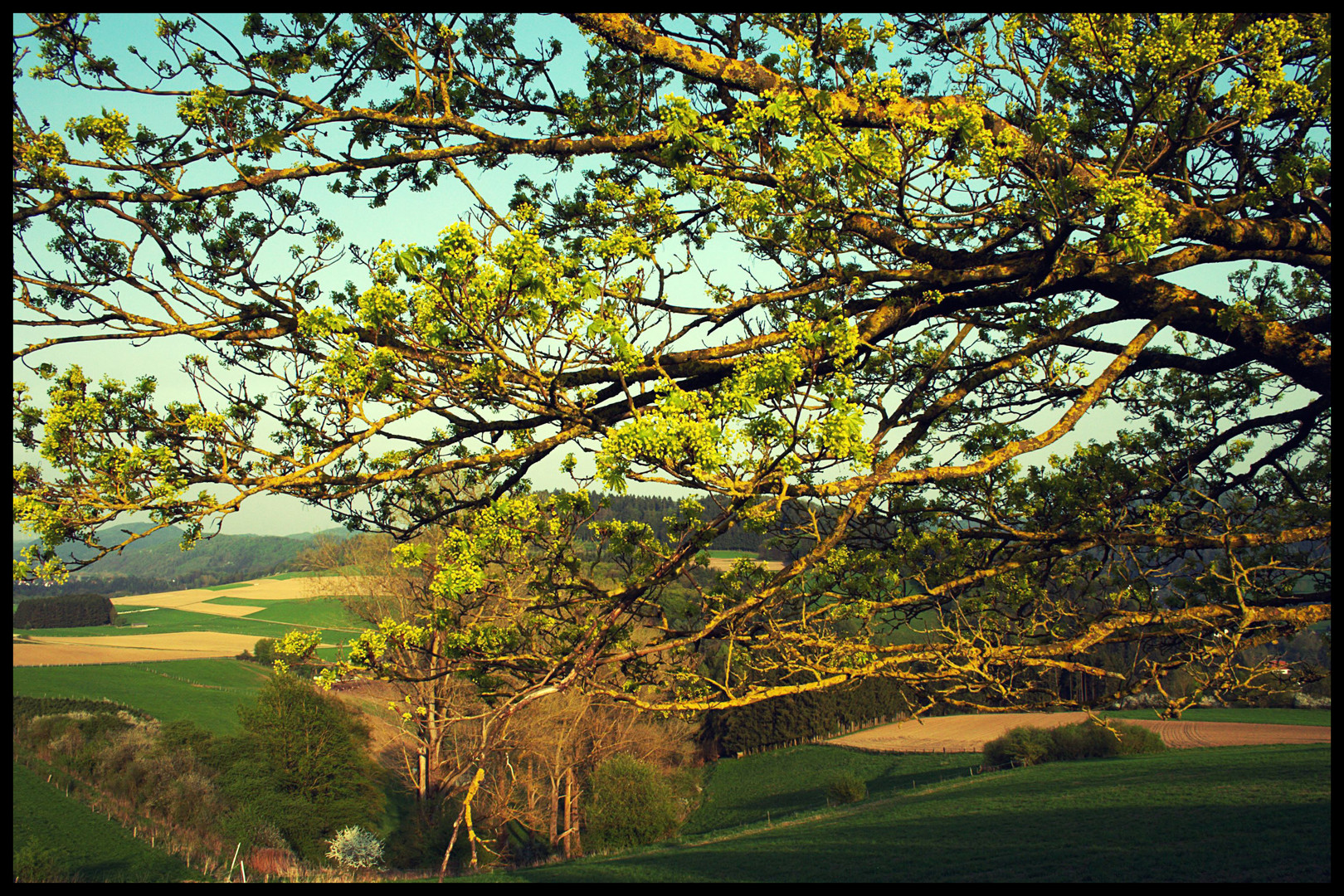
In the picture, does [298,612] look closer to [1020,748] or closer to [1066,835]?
[1020,748]

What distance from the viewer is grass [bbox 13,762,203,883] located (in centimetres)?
2345

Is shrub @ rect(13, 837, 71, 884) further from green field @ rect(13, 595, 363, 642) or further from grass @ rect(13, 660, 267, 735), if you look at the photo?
green field @ rect(13, 595, 363, 642)

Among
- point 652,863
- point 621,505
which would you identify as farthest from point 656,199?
point 621,505

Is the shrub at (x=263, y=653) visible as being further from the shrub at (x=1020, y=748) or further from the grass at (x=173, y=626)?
the shrub at (x=1020, y=748)

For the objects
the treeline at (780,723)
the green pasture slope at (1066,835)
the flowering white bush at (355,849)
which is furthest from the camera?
the treeline at (780,723)

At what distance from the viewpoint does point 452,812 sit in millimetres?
38812

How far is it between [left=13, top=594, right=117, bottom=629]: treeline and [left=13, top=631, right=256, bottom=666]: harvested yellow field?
37.7ft

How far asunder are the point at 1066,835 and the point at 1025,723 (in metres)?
40.5

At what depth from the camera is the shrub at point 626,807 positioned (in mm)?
34438

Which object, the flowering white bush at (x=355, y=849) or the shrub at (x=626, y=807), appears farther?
the shrub at (x=626, y=807)

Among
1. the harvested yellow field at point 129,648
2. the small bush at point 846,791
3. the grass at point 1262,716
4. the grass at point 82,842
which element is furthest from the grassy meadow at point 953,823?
the harvested yellow field at point 129,648

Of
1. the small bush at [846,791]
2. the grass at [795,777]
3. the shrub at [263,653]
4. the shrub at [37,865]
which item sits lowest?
the grass at [795,777]

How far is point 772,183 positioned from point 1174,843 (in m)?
16.3

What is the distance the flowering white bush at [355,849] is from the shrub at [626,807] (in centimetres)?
975
